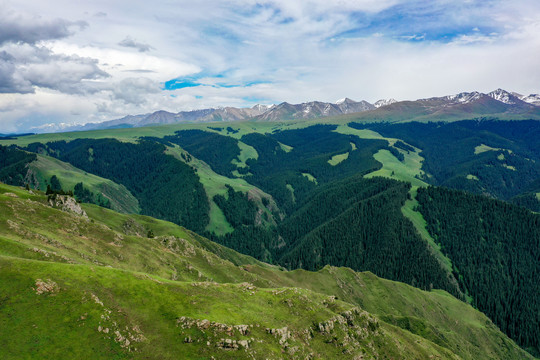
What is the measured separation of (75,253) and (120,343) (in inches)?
1666

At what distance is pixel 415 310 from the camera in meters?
178

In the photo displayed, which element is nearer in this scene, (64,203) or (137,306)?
(137,306)

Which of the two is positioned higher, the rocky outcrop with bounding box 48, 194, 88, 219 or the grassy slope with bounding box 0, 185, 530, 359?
the rocky outcrop with bounding box 48, 194, 88, 219

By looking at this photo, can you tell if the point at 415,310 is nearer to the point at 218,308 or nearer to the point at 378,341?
the point at 378,341

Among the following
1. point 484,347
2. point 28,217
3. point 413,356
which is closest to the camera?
point 28,217

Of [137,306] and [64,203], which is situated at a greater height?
[64,203]

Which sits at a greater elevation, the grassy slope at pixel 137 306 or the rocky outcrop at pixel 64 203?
the rocky outcrop at pixel 64 203

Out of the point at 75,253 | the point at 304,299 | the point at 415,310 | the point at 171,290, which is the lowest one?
the point at 415,310

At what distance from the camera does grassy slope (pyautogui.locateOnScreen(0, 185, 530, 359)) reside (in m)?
52.1

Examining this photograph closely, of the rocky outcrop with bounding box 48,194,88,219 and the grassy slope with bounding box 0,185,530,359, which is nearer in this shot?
the grassy slope with bounding box 0,185,530,359

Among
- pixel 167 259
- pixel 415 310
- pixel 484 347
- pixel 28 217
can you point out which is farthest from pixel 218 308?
pixel 484 347

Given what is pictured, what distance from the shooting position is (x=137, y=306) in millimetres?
62844

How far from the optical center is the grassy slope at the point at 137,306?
171 feet

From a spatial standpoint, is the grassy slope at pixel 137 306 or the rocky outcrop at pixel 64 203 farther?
the rocky outcrop at pixel 64 203
